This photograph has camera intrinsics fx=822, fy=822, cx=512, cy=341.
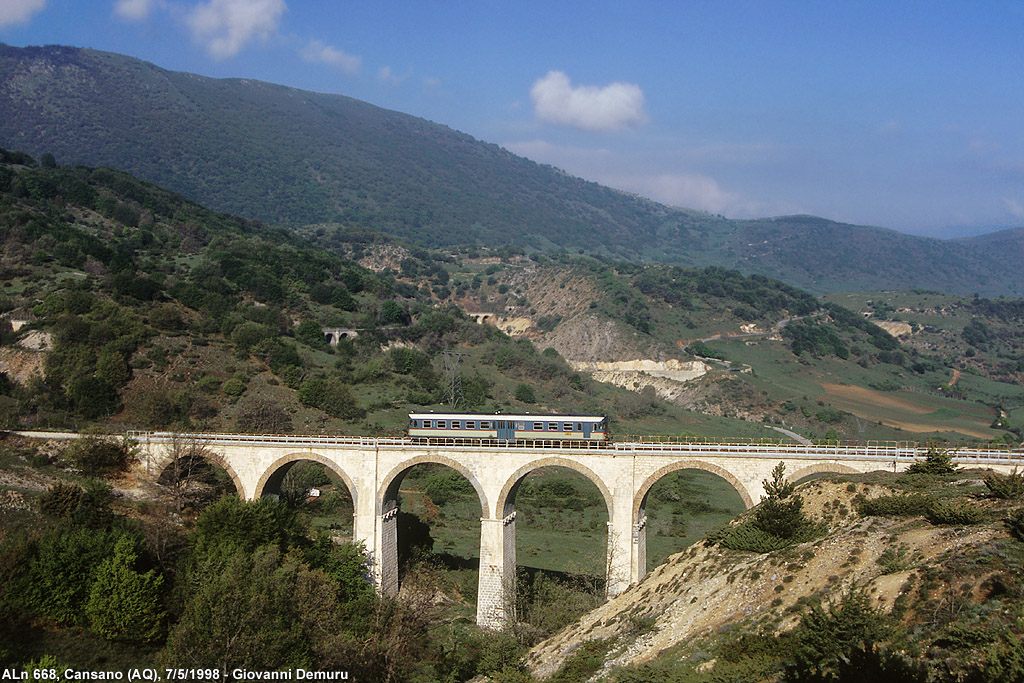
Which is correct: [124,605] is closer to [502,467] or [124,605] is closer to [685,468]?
[502,467]

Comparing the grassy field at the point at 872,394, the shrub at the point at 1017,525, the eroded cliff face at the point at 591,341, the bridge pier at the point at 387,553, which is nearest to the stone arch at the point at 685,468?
the bridge pier at the point at 387,553

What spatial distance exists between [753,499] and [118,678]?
84.2 ft

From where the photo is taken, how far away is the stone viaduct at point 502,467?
1428 inches

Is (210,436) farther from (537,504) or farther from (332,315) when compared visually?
(332,315)

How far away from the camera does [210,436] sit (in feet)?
142

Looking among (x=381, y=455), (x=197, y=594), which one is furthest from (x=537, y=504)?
(x=197, y=594)

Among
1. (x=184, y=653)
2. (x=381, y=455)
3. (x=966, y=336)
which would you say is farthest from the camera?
(x=966, y=336)

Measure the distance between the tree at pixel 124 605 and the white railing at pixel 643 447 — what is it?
1339 centimetres

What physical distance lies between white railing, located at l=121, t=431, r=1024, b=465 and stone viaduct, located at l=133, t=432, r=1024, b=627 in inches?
2.0

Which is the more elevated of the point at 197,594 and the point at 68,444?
the point at 68,444

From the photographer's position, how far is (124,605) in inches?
1098

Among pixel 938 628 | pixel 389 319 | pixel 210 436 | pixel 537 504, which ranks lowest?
pixel 537 504

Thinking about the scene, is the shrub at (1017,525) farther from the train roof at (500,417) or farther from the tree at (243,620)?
the tree at (243,620)

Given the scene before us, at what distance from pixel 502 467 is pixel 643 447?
6.74 m
